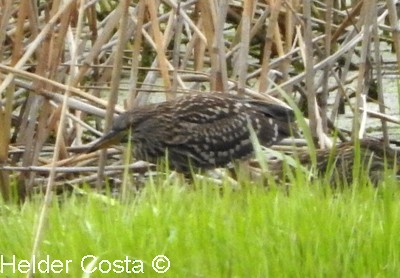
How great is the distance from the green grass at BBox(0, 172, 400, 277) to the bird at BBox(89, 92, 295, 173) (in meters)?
1.40

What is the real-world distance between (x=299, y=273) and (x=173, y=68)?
7.89ft

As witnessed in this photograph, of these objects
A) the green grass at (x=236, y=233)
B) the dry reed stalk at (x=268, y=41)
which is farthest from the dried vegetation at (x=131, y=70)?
the green grass at (x=236, y=233)

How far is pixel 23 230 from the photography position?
376cm

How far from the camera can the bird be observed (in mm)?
5449

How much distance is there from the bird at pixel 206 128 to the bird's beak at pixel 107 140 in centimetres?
7

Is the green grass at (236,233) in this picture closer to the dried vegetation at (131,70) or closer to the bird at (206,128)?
the dried vegetation at (131,70)

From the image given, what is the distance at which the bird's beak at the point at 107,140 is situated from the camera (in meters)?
5.24

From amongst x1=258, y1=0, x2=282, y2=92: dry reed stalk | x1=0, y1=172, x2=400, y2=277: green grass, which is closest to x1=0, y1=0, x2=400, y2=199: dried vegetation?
x1=258, y1=0, x2=282, y2=92: dry reed stalk

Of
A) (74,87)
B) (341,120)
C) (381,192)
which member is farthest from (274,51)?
(381,192)

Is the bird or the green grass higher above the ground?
the green grass

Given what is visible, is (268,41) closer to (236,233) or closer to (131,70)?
(131,70)

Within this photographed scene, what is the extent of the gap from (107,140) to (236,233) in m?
1.79

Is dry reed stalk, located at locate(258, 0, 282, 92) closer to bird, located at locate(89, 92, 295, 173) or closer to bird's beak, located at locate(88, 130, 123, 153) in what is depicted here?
bird, located at locate(89, 92, 295, 173)

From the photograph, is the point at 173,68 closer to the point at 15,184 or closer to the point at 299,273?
the point at 15,184
